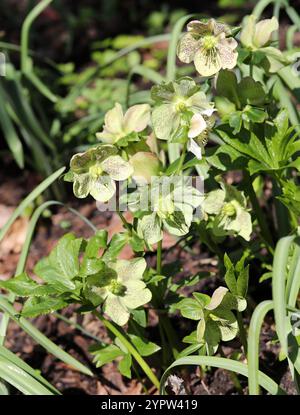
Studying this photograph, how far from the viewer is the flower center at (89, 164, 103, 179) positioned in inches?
48.3

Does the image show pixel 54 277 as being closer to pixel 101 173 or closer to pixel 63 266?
pixel 63 266

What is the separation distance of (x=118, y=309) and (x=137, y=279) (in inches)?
2.5

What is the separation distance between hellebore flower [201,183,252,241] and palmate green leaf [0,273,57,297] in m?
0.34

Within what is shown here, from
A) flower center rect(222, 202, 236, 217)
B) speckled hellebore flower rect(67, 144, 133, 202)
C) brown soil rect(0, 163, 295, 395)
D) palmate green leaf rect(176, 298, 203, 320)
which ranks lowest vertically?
brown soil rect(0, 163, 295, 395)

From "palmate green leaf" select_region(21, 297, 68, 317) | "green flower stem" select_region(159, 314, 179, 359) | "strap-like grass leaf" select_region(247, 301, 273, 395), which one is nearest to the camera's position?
"strap-like grass leaf" select_region(247, 301, 273, 395)

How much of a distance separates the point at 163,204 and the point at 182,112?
171 millimetres

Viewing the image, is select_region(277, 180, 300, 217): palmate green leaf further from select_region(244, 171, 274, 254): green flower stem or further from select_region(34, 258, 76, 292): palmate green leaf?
select_region(34, 258, 76, 292): palmate green leaf

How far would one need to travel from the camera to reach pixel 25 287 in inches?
50.1

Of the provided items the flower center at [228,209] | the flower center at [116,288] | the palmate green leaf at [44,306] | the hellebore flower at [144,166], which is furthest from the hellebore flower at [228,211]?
the palmate green leaf at [44,306]

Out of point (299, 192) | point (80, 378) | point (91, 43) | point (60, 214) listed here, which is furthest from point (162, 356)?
point (91, 43)

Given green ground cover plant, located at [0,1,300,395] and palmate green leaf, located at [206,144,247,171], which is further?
palmate green leaf, located at [206,144,247,171]

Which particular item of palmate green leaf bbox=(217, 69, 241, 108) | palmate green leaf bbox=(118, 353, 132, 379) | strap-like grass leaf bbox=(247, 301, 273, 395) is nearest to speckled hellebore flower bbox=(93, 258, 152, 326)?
palmate green leaf bbox=(118, 353, 132, 379)

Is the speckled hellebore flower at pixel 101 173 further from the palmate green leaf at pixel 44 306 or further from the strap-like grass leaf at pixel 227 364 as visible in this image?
the strap-like grass leaf at pixel 227 364

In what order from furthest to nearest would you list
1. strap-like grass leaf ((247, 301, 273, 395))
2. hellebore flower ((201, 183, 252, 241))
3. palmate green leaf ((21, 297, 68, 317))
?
1. hellebore flower ((201, 183, 252, 241))
2. palmate green leaf ((21, 297, 68, 317))
3. strap-like grass leaf ((247, 301, 273, 395))
